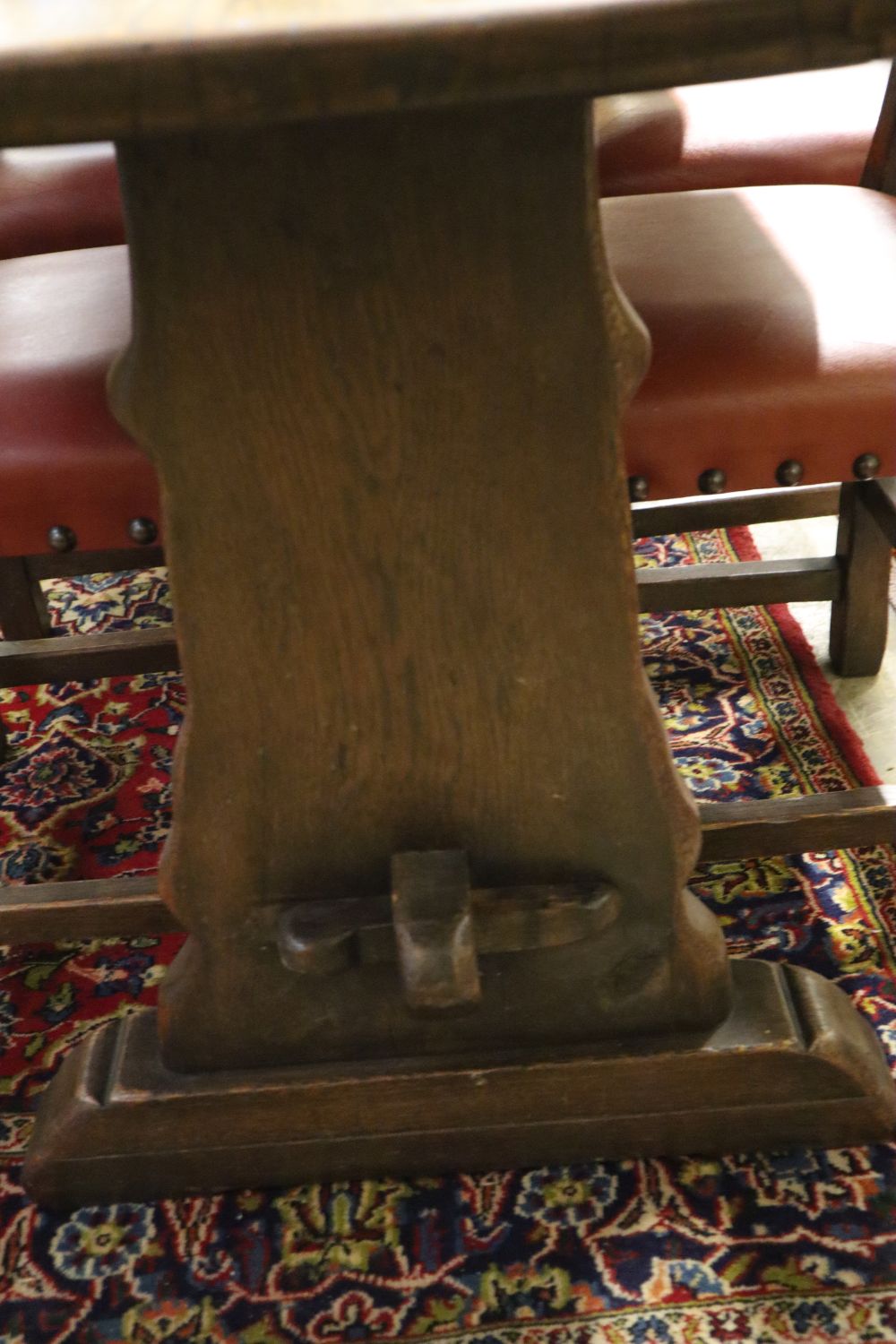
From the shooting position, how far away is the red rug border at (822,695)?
151cm

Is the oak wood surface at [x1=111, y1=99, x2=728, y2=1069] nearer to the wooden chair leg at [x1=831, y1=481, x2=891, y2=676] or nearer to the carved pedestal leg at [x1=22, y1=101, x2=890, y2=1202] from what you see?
the carved pedestal leg at [x1=22, y1=101, x2=890, y2=1202]

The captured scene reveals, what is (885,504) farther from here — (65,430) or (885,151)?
(65,430)

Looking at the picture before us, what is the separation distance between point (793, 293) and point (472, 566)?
405 millimetres

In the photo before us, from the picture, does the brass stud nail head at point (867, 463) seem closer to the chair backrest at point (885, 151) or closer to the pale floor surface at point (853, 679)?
the chair backrest at point (885, 151)

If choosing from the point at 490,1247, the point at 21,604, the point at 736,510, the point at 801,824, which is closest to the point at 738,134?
the point at 736,510

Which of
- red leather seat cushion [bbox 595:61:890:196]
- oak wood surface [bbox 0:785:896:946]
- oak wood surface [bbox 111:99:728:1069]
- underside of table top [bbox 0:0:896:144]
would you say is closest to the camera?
underside of table top [bbox 0:0:896:144]

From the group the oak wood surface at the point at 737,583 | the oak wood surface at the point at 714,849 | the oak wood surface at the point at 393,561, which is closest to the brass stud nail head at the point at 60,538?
the oak wood surface at the point at 393,561

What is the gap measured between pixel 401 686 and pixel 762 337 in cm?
39

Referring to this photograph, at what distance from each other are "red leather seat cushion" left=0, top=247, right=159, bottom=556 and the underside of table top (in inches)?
17.0

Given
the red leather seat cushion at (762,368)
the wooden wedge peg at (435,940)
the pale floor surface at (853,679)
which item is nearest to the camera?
the wooden wedge peg at (435,940)

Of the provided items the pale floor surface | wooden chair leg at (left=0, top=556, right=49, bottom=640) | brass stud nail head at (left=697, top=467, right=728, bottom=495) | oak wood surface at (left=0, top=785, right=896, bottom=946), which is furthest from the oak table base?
wooden chair leg at (left=0, top=556, right=49, bottom=640)

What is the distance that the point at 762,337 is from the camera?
3.38 feet

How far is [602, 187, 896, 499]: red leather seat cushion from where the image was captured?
102 cm

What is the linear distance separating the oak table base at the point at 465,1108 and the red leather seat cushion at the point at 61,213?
2.83ft
